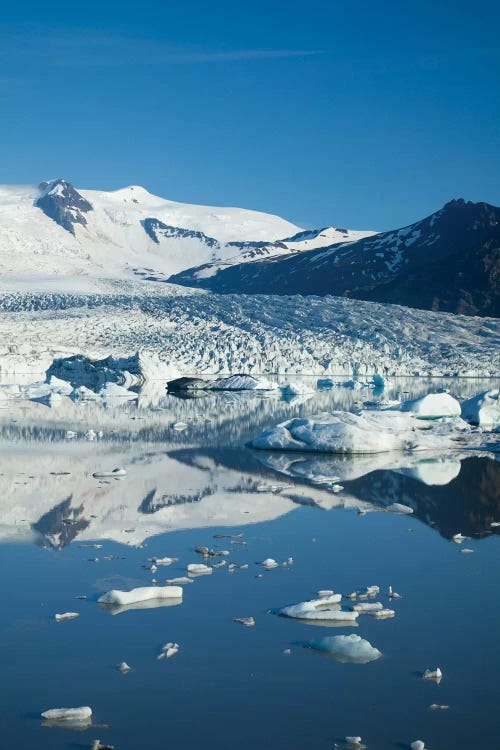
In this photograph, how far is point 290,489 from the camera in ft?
29.7

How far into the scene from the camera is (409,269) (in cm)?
9138

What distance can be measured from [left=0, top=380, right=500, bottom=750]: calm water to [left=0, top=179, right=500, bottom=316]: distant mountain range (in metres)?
58.0

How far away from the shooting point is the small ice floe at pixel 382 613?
4.88 m

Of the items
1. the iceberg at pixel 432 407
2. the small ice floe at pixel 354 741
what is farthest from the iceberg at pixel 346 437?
the small ice floe at pixel 354 741

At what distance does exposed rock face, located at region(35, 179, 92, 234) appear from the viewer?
13562 cm

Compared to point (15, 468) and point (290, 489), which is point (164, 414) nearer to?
point (15, 468)

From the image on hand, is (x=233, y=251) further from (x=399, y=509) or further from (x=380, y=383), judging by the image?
(x=399, y=509)

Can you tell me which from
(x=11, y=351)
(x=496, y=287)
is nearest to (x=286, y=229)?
(x=496, y=287)

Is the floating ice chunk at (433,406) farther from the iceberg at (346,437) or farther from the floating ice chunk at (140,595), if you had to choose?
the floating ice chunk at (140,595)

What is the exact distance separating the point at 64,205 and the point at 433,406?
432ft

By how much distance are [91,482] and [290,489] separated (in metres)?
2.23

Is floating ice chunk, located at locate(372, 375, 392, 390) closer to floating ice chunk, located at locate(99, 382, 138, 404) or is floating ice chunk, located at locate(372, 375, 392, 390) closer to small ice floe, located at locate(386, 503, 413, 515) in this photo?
floating ice chunk, located at locate(99, 382, 138, 404)

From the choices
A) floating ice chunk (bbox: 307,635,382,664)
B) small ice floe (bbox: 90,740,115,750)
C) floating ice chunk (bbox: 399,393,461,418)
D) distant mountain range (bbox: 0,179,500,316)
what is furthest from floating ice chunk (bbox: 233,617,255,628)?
distant mountain range (bbox: 0,179,500,316)

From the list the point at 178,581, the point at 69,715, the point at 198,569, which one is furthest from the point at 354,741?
the point at 198,569
